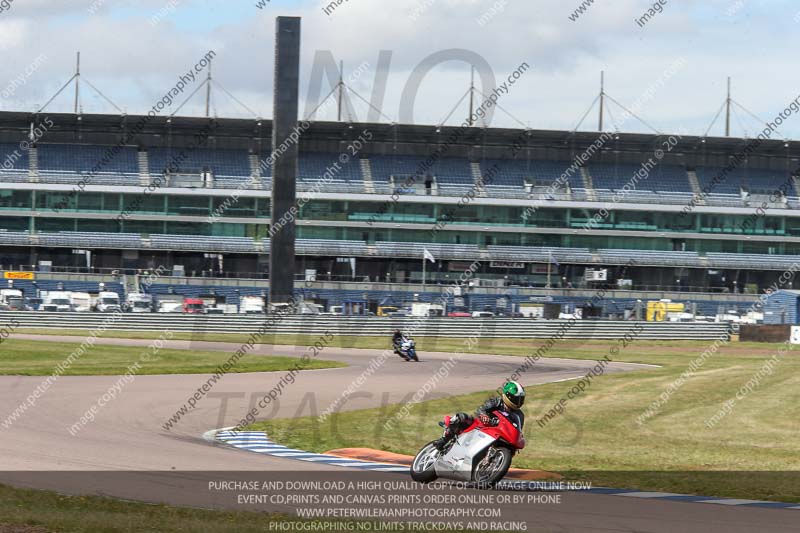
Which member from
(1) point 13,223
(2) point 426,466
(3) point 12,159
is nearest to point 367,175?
(1) point 13,223

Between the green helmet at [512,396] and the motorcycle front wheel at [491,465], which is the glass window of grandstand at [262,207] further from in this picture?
the motorcycle front wheel at [491,465]

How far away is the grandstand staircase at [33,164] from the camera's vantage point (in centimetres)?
7425

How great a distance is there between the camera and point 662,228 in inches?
3132

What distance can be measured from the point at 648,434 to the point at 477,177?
60.4 meters

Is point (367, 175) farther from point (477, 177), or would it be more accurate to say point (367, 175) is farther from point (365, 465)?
point (365, 465)

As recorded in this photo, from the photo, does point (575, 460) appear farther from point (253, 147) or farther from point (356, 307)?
point (253, 147)

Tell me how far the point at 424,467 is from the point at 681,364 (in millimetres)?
27836

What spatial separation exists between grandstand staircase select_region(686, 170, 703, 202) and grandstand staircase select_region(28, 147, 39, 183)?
48886 mm

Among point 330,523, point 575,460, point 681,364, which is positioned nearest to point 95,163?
point 681,364

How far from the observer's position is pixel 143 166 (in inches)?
3022

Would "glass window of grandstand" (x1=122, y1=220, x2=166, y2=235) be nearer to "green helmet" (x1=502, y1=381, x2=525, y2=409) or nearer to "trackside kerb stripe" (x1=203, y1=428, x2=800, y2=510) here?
"trackside kerb stripe" (x1=203, y1=428, x2=800, y2=510)

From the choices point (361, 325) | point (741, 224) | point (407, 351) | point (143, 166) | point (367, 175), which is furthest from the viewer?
point (741, 224)

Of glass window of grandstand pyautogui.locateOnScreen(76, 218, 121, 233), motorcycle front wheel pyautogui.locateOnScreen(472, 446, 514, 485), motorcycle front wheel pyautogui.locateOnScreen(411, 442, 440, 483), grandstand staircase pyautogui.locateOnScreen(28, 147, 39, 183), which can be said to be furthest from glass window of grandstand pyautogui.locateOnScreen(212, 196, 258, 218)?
motorcycle front wheel pyautogui.locateOnScreen(472, 446, 514, 485)

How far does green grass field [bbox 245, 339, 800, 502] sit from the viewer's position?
15.7m
